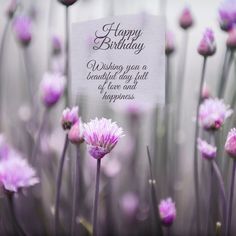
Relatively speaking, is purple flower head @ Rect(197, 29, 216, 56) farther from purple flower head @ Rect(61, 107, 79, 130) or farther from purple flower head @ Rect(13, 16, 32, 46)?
purple flower head @ Rect(13, 16, 32, 46)

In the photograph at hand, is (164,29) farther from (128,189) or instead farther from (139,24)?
(128,189)

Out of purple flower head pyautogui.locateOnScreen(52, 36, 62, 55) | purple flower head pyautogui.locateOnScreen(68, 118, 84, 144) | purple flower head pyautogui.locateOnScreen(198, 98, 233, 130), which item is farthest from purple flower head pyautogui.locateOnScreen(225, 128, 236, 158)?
purple flower head pyautogui.locateOnScreen(52, 36, 62, 55)

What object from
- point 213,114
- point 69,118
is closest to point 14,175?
point 69,118

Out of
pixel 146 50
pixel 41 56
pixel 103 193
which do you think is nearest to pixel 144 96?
pixel 146 50

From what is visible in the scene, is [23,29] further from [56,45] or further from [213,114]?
[213,114]

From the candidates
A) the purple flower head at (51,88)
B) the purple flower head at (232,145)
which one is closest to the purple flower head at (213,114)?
the purple flower head at (232,145)

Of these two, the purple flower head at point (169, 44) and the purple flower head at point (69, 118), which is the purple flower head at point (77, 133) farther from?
the purple flower head at point (169, 44)
